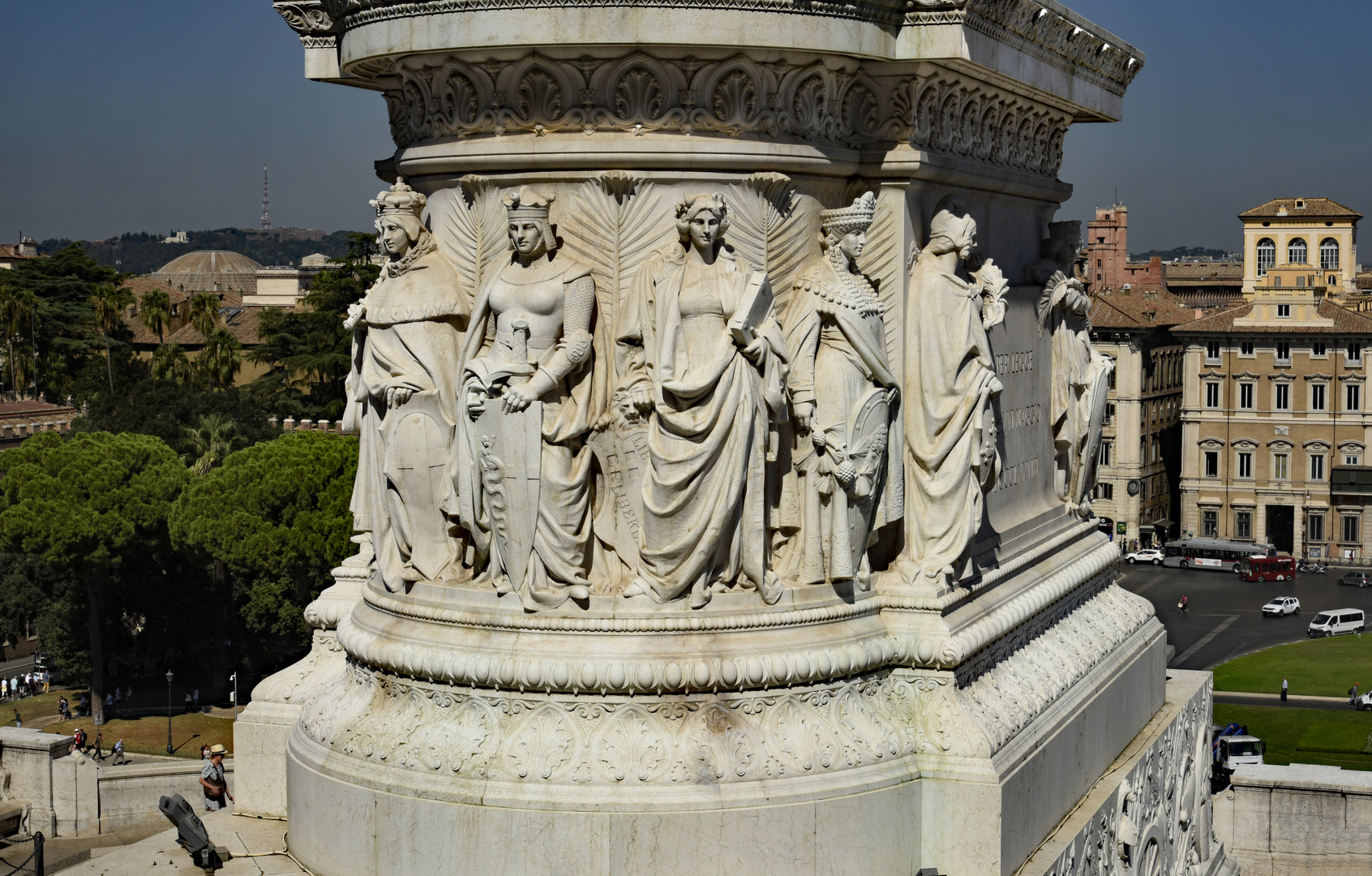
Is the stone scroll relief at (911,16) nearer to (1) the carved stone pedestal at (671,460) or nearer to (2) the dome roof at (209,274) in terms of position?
(1) the carved stone pedestal at (671,460)

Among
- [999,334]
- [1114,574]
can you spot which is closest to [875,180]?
[999,334]

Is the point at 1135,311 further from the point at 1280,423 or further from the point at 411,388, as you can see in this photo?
the point at 411,388

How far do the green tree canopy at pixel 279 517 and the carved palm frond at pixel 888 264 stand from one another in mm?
35334

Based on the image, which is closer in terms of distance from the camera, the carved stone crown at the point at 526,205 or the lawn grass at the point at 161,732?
the carved stone crown at the point at 526,205

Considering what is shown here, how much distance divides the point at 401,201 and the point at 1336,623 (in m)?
65.6

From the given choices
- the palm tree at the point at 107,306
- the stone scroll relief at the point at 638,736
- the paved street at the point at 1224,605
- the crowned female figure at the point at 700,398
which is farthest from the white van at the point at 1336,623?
the crowned female figure at the point at 700,398

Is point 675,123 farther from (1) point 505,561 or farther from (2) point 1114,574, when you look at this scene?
(2) point 1114,574

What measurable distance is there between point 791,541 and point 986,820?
78.3 inches

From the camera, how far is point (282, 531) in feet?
152

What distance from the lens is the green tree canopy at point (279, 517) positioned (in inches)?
1813

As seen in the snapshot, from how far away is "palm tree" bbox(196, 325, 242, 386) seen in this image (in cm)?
8175

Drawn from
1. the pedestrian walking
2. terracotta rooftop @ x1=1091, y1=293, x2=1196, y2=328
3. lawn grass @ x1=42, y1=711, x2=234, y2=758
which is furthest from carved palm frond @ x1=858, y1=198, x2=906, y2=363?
terracotta rooftop @ x1=1091, y1=293, x2=1196, y2=328

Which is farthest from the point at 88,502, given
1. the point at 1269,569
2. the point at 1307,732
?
the point at 1269,569

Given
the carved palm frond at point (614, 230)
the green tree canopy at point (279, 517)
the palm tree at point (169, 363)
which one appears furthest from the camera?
the palm tree at point (169, 363)
